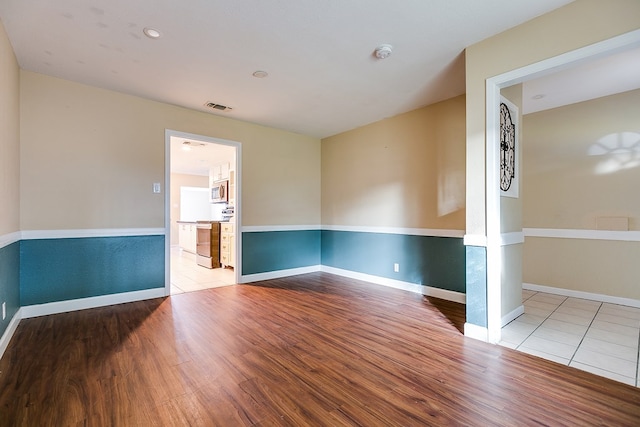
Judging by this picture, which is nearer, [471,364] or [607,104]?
[471,364]

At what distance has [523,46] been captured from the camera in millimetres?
2148

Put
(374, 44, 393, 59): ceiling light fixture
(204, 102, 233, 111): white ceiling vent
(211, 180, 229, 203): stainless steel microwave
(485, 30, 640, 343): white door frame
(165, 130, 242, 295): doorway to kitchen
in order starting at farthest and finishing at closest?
(211, 180, 229, 203): stainless steel microwave
(165, 130, 242, 295): doorway to kitchen
(204, 102, 233, 111): white ceiling vent
(374, 44, 393, 59): ceiling light fixture
(485, 30, 640, 343): white door frame

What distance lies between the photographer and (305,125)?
4641 millimetres

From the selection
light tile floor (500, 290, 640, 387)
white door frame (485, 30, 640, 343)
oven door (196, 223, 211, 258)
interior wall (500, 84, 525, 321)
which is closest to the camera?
light tile floor (500, 290, 640, 387)

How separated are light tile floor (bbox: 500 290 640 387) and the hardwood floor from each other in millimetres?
194

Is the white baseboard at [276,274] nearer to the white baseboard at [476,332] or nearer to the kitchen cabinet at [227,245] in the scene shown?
the kitchen cabinet at [227,245]

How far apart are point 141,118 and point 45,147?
995mm

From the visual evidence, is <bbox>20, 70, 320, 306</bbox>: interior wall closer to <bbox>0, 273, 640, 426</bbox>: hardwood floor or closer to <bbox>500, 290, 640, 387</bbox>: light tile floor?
<bbox>0, 273, 640, 426</bbox>: hardwood floor

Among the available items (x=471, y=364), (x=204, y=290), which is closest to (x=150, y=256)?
(x=204, y=290)

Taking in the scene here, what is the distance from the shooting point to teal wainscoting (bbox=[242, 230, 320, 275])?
175 inches

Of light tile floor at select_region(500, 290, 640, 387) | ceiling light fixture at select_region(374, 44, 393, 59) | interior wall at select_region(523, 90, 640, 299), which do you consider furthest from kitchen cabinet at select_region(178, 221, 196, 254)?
interior wall at select_region(523, 90, 640, 299)

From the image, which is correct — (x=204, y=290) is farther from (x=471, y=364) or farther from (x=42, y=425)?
(x=471, y=364)

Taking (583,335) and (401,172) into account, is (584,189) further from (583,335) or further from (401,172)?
(401,172)

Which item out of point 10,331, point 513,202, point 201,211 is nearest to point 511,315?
point 513,202
